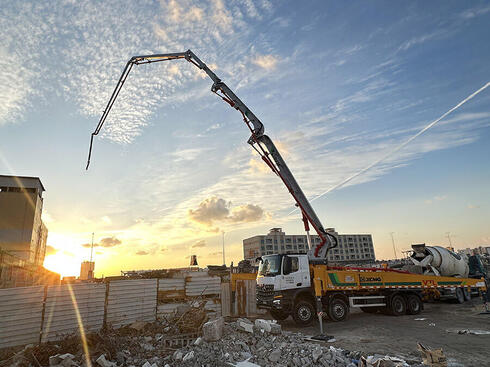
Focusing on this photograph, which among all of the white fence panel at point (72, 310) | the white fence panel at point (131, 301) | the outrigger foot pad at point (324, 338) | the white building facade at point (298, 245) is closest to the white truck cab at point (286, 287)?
the outrigger foot pad at point (324, 338)

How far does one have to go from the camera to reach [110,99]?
1548cm

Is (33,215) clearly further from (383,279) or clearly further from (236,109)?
(383,279)

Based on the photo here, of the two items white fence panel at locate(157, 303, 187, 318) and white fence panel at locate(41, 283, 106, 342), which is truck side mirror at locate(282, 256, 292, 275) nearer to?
white fence panel at locate(157, 303, 187, 318)

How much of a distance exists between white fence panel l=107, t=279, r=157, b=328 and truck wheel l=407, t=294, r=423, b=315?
12.9 meters

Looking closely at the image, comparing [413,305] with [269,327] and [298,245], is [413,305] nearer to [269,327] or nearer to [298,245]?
[269,327]

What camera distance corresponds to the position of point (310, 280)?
1430cm

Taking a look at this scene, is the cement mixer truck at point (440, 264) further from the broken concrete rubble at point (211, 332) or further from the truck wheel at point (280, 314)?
the broken concrete rubble at point (211, 332)

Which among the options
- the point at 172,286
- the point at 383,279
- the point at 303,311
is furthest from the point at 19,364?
the point at 383,279

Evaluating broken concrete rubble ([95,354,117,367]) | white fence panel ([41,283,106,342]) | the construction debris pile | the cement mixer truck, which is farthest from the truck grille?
the cement mixer truck

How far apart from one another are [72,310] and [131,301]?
6.53 feet

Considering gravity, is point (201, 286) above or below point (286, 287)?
above

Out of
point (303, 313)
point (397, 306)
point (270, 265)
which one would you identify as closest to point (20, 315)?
point (270, 265)

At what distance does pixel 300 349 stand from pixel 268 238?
111334mm

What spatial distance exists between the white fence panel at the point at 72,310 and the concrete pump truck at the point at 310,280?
5.64 metres
